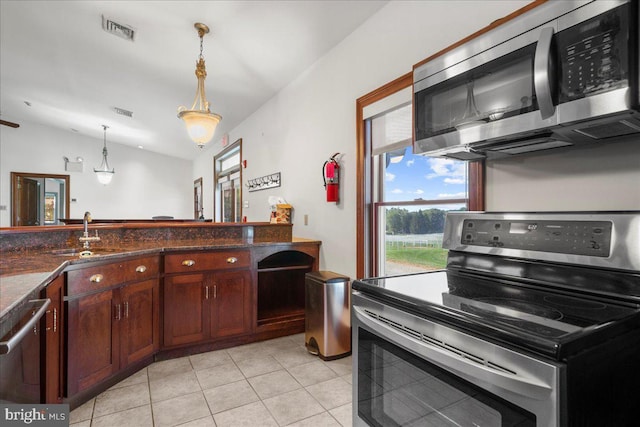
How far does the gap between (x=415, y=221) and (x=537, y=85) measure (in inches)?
59.6

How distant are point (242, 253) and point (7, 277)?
1769 millimetres

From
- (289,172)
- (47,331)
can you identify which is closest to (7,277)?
(47,331)

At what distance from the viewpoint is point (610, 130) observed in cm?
112

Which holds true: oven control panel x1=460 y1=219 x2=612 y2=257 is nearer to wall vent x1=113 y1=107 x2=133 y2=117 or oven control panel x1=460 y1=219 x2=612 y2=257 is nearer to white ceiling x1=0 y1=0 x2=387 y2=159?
white ceiling x1=0 y1=0 x2=387 y2=159

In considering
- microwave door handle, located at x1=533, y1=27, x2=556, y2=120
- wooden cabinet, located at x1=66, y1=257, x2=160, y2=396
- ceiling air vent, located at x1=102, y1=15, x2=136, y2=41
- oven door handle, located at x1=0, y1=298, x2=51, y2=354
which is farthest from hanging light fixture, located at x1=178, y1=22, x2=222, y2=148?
microwave door handle, located at x1=533, y1=27, x2=556, y2=120

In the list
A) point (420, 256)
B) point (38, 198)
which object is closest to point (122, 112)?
point (38, 198)

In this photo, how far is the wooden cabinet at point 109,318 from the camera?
6.68 ft

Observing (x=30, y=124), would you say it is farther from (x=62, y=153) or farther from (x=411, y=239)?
(x=411, y=239)

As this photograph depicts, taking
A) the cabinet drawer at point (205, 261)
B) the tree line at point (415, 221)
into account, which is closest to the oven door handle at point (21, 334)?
the cabinet drawer at point (205, 261)

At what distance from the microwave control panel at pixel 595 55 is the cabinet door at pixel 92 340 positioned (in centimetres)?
261

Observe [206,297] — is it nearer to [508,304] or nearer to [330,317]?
[330,317]

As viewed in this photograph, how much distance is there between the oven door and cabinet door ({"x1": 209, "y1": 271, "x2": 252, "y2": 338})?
73.8 inches

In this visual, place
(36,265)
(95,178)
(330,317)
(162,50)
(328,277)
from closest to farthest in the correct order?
(36,265)
(330,317)
(328,277)
(162,50)
(95,178)

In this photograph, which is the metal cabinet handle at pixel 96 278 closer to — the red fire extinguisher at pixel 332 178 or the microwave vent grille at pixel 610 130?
the red fire extinguisher at pixel 332 178
